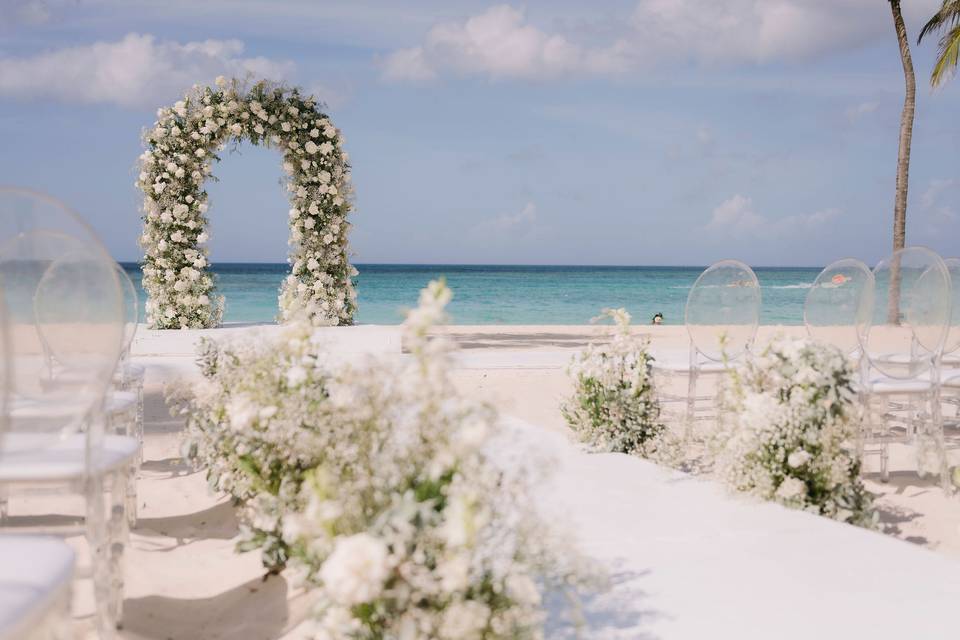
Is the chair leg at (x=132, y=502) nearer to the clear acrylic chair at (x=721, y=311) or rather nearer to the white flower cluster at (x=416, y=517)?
the white flower cluster at (x=416, y=517)

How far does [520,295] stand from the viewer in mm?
39562

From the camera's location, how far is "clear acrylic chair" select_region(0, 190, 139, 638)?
218cm

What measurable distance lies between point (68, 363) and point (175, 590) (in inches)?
47.5

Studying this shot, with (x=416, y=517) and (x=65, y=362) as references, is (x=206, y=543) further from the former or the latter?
(x=416, y=517)

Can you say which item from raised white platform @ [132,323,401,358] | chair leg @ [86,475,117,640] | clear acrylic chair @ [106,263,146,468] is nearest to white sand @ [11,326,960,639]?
clear acrylic chair @ [106,263,146,468]

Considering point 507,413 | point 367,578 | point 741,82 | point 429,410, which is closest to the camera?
point 367,578

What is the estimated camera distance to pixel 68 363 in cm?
248

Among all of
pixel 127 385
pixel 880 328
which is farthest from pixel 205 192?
pixel 880 328

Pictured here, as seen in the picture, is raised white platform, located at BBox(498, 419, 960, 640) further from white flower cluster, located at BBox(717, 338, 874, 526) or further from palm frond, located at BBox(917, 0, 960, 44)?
palm frond, located at BBox(917, 0, 960, 44)

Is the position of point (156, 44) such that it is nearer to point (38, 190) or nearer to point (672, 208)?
point (672, 208)

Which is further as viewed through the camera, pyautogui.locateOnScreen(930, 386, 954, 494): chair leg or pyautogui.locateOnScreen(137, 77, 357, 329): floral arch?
pyautogui.locateOnScreen(137, 77, 357, 329): floral arch

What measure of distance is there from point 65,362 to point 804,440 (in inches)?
111

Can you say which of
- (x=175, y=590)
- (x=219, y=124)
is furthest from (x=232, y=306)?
(x=175, y=590)

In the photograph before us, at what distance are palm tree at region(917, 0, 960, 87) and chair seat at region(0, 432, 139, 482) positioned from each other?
1437 centimetres
